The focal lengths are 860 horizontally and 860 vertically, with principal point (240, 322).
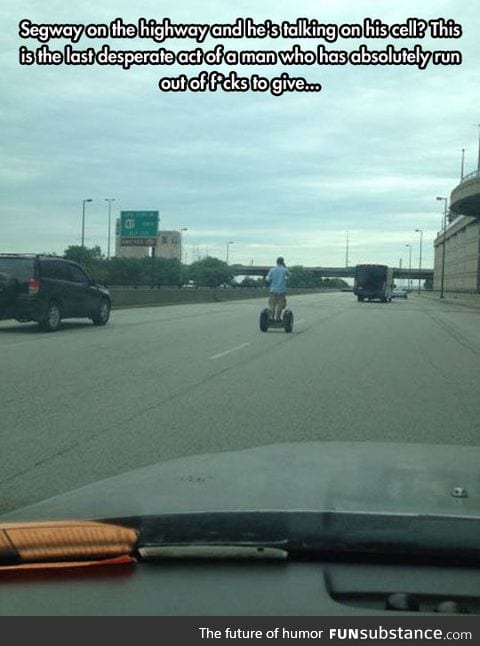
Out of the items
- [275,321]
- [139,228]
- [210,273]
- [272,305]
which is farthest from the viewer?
[210,273]

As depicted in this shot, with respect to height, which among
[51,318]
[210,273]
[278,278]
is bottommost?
[51,318]

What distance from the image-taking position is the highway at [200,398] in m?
7.39

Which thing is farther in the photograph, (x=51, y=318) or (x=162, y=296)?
(x=162, y=296)

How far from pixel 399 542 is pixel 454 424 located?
19.4ft

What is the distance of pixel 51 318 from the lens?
872 inches

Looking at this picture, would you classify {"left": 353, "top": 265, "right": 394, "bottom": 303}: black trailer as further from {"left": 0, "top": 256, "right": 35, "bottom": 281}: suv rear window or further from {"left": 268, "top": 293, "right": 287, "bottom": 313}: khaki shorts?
{"left": 0, "top": 256, "right": 35, "bottom": 281}: suv rear window

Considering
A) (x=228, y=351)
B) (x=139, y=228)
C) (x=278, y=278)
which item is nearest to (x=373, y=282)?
(x=139, y=228)

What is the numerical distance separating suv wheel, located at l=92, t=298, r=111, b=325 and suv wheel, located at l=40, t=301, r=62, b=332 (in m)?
2.12

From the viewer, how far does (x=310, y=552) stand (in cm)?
329

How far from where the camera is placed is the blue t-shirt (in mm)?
21688

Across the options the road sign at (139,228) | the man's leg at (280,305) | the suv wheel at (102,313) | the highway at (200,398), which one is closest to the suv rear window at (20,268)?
the highway at (200,398)

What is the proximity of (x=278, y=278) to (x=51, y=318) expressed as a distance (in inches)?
234

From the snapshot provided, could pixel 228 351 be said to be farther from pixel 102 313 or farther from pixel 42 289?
pixel 102 313

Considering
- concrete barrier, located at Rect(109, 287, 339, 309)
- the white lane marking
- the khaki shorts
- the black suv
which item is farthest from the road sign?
the white lane marking
